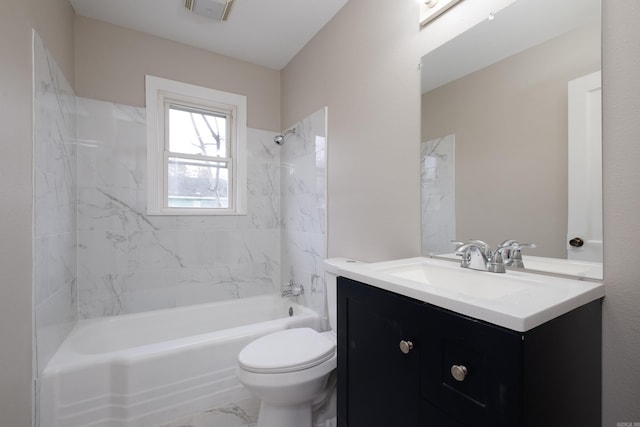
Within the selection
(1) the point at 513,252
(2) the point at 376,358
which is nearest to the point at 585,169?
(1) the point at 513,252

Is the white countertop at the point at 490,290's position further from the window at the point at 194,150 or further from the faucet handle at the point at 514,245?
the window at the point at 194,150

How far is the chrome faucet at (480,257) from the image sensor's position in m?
1.04

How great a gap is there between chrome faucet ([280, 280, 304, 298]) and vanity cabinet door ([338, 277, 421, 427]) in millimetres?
1258

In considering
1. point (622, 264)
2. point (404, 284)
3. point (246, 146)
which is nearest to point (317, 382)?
point (404, 284)

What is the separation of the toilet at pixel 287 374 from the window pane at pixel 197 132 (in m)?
1.75

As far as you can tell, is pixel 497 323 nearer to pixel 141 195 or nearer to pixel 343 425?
pixel 343 425

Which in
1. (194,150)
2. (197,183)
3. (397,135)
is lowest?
(197,183)

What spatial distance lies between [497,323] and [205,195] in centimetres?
239

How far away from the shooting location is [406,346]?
2.66ft

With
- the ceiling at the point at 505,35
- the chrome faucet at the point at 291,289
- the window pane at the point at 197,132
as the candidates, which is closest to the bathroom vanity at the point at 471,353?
the ceiling at the point at 505,35

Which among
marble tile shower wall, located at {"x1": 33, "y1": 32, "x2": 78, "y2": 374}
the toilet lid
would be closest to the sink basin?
the toilet lid

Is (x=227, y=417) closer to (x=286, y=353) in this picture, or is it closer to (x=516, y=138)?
(x=286, y=353)

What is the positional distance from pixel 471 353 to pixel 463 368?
0.04 meters

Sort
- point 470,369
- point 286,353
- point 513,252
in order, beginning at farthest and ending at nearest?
1. point 286,353
2. point 513,252
3. point 470,369
